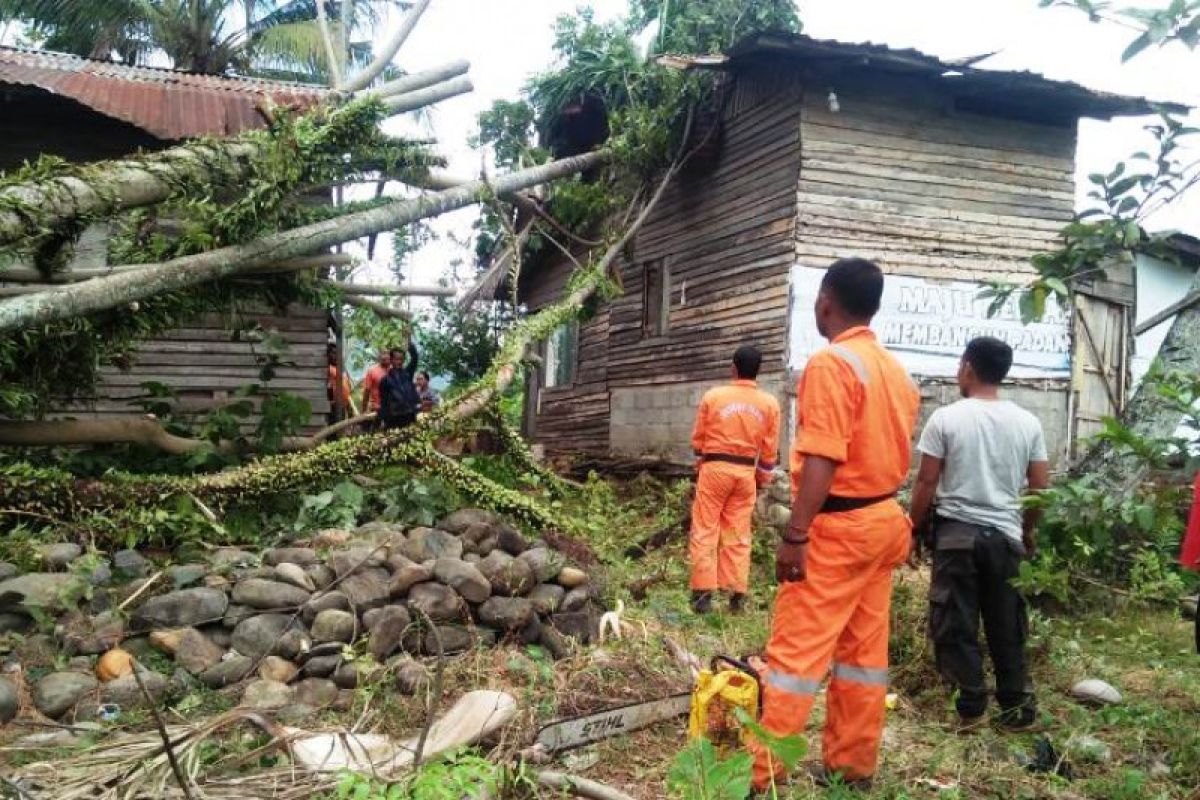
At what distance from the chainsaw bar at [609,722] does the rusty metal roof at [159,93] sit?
5727 mm

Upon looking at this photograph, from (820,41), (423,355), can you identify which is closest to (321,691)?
(820,41)

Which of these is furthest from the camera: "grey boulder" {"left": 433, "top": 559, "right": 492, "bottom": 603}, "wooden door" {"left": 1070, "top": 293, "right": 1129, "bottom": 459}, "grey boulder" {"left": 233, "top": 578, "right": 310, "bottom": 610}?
"wooden door" {"left": 1070, "top": 293, "right": 1129, "bottom": 459}

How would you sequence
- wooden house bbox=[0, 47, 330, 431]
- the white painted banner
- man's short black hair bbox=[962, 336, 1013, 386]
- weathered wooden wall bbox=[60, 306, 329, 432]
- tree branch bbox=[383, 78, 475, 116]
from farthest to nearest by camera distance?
1. weathered wooden wall bbox=[60, 306, 329, 432]
2. the white painted banner
3. wooden house bbox=[0, 47, 330, 431]
4. tree branch bbox=[383, 78, 475, 116]
5. man's short black hair bbox=[962, 336, 1013, 386]

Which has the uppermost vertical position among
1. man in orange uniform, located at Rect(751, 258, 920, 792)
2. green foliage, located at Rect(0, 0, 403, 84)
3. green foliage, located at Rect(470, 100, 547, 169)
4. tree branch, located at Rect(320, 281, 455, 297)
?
green foliage, located at Rect(0, 0, 403, 84)

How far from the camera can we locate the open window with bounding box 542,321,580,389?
14.0 m

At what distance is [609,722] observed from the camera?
3.54m

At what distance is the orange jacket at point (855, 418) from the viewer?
3016mm

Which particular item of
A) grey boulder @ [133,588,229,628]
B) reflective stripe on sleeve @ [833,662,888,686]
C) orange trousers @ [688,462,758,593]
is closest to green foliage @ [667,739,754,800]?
reflective stripe on sleeve @ [833,662,888,686]

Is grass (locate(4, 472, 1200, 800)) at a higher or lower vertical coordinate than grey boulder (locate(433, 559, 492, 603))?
lower

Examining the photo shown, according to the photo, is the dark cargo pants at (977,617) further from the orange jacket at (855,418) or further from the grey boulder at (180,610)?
the grey boulder at (180,610)

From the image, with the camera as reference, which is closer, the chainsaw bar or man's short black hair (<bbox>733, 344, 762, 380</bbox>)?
the chainsaw bar

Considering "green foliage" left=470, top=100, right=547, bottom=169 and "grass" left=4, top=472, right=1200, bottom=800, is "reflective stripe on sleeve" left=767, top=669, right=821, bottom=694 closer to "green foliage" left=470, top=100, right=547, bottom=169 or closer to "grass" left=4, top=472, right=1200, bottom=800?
"grass" left=4, top=472, right=1200, bottom=800

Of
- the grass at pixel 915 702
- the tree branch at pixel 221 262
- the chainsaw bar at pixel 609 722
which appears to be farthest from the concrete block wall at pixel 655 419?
the chainsaw bar at pixel 609 722

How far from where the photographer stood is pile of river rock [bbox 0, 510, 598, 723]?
4082 mm
